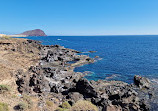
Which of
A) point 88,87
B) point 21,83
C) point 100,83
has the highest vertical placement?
point 21,83

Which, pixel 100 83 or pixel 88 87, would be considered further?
pixel 100 83

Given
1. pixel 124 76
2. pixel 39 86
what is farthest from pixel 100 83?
pixel 39 86

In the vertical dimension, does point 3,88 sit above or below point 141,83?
above

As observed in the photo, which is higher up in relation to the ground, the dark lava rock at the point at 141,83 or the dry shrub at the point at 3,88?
the dry shrub at the point at 3,88

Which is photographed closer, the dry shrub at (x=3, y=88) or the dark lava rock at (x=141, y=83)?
the dry shrub at (x=3, y=88)

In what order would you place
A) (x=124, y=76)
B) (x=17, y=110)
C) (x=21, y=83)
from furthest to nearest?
(x=124, y=76) < (x=21, y=83) < (x=17, y=110)

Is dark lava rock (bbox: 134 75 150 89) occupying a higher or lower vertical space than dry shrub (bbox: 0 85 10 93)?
lower

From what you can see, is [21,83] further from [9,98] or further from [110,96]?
[110,96]

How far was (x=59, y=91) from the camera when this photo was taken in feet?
87.5

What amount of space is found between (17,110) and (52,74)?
17.6 meters

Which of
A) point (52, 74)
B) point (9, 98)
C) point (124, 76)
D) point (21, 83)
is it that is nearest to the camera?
point (9, 98)

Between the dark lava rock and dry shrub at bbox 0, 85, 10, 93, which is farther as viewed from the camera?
the dark lava rock

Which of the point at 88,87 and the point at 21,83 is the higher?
the point at 21,83

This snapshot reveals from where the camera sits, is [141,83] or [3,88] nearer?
[3,88]
